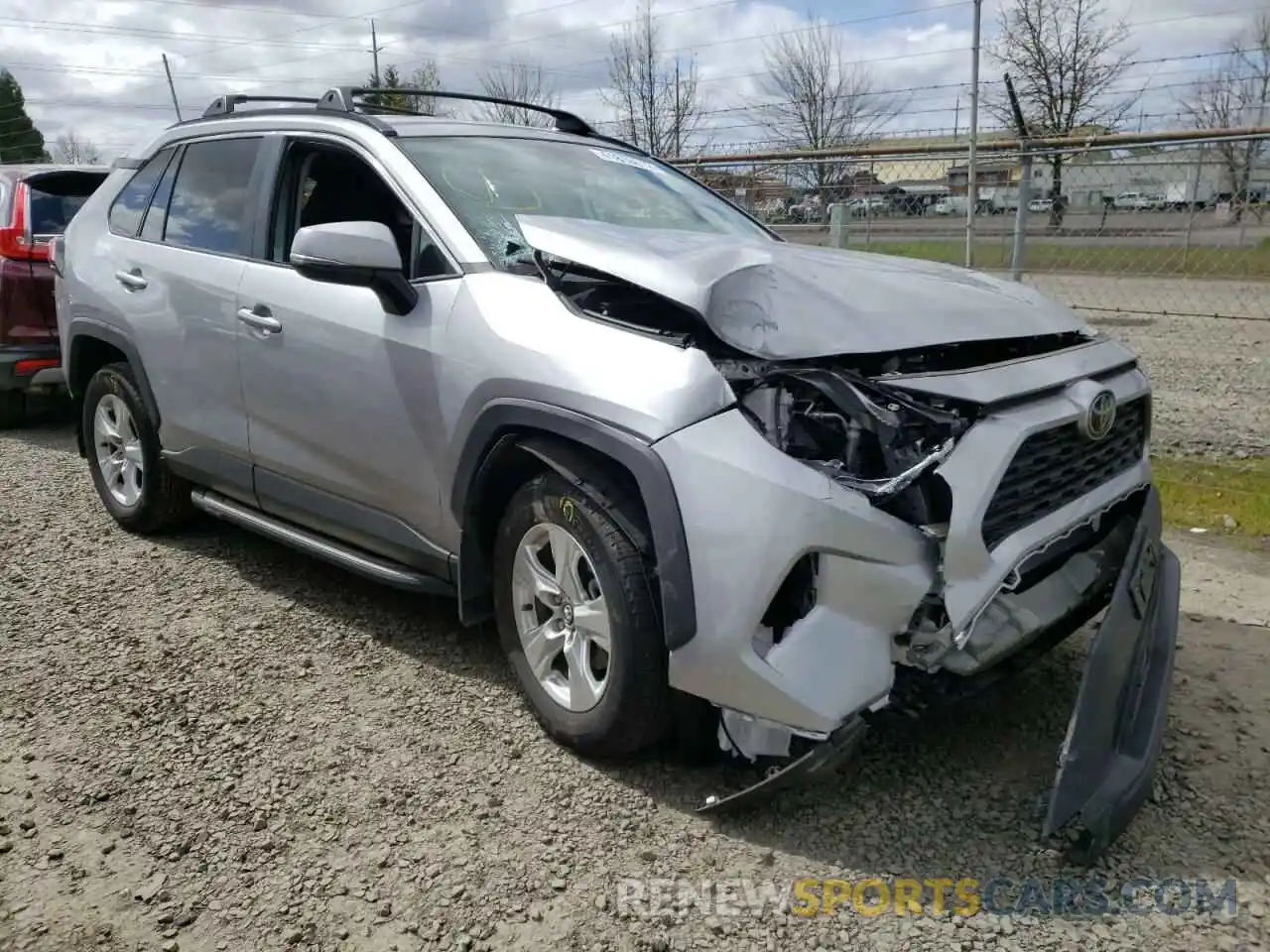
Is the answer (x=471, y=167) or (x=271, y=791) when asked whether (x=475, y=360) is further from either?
(x=271, y=791)

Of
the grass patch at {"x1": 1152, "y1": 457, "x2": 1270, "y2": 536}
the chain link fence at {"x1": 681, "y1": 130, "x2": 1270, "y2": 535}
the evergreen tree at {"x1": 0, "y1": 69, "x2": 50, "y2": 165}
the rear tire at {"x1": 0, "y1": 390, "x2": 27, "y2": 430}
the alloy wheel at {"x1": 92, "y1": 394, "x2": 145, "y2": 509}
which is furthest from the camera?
the evergreen tree at {"x1": 0, "y1": 69, "x2": 50, "y2": 165}

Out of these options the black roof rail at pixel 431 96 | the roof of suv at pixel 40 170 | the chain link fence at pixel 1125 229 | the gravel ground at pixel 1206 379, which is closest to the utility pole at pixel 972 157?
the chain link fence at pixel 1125 229

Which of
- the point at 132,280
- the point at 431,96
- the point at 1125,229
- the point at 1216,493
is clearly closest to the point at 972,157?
the point at 1125,229

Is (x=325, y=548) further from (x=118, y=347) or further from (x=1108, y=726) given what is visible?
(x=1108, y=726)

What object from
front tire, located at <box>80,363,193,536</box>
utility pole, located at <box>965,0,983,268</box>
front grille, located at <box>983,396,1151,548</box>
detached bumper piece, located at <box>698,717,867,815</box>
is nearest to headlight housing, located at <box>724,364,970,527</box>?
front grille, located at <box>983,396,1151,548</box>

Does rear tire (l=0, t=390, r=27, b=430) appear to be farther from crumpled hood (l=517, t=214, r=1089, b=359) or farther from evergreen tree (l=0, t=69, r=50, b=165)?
evergreen tree (l=0, t=69, r=50, b=165)

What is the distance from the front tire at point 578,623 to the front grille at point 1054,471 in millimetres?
923

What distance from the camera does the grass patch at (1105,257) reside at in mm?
8422

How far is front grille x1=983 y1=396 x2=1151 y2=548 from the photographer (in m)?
2.73

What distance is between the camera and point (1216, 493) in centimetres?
546

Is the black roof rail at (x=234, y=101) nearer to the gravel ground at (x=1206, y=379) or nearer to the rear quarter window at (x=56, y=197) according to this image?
the rear quarter window at (x=56, y=197)

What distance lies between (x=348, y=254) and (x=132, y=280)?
200cm

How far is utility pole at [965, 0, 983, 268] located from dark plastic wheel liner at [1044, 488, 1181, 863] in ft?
Answer: 17.1

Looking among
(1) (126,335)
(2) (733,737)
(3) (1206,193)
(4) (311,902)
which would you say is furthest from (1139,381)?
(3) (1206,193)
